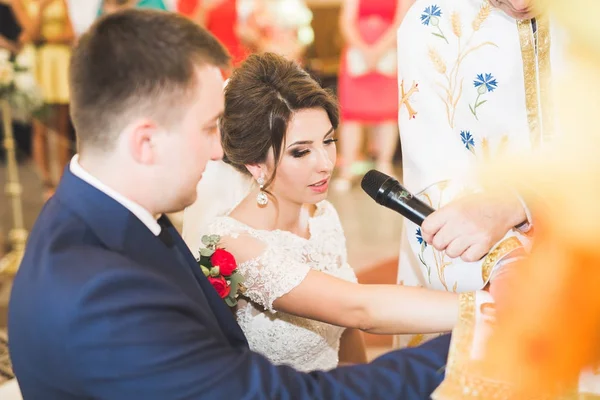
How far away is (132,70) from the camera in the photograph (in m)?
1.25

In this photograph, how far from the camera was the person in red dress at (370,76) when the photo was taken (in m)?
7.08

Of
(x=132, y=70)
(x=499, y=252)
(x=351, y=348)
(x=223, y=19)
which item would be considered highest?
(x=223, y=19)

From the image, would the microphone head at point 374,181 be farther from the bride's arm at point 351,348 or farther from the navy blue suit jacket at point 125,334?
the bride's arm at point 351,348

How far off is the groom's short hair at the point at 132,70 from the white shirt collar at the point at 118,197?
0.17ft

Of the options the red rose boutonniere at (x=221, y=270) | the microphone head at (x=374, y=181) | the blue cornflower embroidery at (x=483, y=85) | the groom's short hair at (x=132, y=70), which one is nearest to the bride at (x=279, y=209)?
the red rose boutonniere at (x=221, y=270)

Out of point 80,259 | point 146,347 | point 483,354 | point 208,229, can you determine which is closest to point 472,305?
point 483,354

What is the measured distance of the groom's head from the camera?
4.11ft

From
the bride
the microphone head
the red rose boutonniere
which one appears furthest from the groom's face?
the bride

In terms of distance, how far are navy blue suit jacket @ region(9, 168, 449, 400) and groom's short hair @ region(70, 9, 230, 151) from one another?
132mm

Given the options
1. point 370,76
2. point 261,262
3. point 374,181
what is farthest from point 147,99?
point 370,76

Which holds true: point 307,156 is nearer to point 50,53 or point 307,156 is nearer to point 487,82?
point 487,82

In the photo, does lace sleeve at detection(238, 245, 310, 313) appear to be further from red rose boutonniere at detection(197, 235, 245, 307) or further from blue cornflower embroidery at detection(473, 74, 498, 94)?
blue cornflower embroidery at detection(473, 74, 498, 94)

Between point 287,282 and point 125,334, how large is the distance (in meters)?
0.89

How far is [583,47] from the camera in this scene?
2.56 ft
